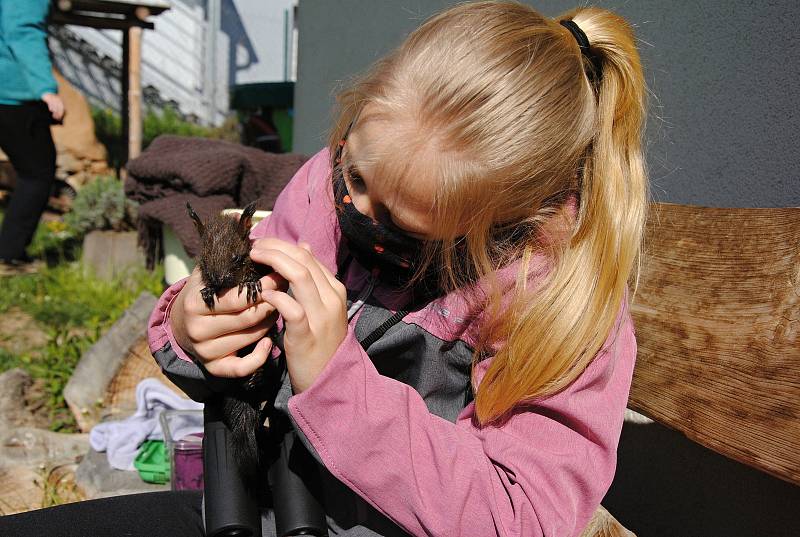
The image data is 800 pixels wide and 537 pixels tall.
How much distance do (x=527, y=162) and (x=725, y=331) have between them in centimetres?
46

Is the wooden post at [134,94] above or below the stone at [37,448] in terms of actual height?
above

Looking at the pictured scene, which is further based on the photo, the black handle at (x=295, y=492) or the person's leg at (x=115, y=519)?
the person's leg at (x=115, y=519)

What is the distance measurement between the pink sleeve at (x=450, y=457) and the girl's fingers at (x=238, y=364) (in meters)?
0.13

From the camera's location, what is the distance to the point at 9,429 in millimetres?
3074

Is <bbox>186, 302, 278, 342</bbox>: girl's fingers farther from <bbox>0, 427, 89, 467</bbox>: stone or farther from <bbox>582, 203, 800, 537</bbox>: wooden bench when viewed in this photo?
<bbox>0, 427, 89, 467</bbox>: stone

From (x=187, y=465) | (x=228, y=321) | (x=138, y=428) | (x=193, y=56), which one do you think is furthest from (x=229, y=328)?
(x=193, y=56)

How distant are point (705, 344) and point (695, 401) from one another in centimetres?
11

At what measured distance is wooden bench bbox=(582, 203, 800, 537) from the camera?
1.07 metres

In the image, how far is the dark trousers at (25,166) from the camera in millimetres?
5211

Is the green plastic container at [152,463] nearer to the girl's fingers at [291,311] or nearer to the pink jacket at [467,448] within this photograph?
the pink jacket at [467,448]

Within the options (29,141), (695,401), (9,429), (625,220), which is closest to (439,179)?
(625,220)

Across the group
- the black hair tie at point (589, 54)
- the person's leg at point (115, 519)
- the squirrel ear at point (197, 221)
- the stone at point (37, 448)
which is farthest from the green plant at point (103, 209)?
the black hair tie at point (589, 54)

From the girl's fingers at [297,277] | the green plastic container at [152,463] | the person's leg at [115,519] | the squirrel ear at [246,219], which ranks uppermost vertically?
the squirrel ear at [246,219]

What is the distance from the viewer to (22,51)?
5031mm
